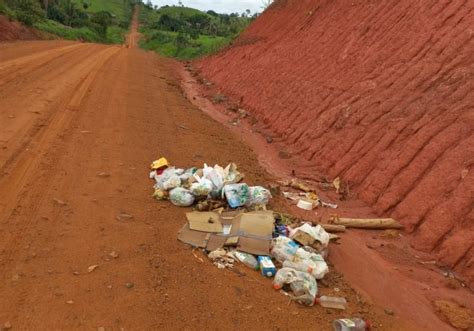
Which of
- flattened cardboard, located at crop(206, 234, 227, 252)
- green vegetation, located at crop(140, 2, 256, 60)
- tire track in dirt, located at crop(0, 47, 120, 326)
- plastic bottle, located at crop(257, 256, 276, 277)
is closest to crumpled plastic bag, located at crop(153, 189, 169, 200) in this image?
flattened cardboard, located at crop(206, 234, 227, 252)

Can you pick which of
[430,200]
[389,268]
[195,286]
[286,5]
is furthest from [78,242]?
[286,5]

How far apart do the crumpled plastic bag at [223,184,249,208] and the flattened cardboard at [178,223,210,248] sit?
32.3 inches

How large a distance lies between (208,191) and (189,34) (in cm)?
4494

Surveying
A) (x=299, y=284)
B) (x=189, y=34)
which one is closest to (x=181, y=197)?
(x=299, y=284)

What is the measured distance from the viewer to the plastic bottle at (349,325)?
4.48 meters

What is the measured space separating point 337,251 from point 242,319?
7.04 feet

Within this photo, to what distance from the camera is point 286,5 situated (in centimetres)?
2239

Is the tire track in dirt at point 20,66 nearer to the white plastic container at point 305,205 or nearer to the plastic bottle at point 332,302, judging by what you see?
the white plastic container at point 305,205

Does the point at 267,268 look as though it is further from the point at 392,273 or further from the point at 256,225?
the point at 392,273

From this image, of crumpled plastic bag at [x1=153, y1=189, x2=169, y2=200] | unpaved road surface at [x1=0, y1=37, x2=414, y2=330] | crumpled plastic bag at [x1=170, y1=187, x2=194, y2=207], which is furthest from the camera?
crumpled plastic bag at [x1=153, y1=189, x2=169, y2=200]

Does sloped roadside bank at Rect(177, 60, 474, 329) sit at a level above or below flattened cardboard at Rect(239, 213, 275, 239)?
below

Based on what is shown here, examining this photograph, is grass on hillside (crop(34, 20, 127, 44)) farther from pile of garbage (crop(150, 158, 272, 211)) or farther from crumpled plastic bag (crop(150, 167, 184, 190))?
pile of garbage (crop(150, 158, 272, 211))

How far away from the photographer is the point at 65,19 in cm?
4981

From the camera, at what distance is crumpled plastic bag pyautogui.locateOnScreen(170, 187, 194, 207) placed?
651 centimetres
